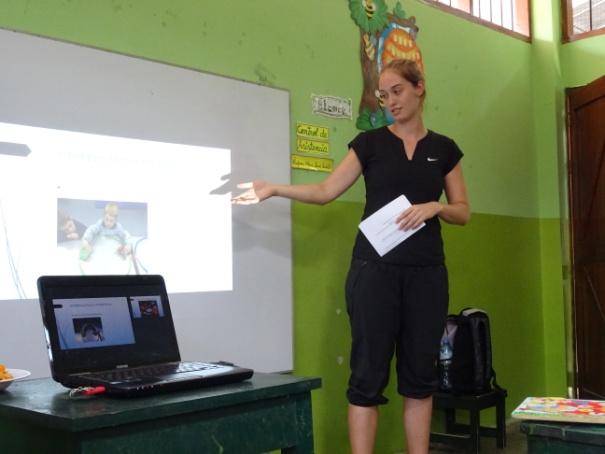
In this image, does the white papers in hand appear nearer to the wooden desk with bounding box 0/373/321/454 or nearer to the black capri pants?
the black capri pants

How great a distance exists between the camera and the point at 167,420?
1165 millimetres

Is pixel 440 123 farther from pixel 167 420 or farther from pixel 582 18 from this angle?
pixel 167 420

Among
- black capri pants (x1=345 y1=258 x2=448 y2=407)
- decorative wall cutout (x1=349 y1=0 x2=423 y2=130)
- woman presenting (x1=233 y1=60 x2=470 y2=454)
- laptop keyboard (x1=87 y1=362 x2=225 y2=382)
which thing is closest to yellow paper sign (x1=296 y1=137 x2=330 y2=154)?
decorative wall cutout (x1=349 y1=0 x2=423 y2=130)

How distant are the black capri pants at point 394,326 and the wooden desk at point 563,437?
2.71ft

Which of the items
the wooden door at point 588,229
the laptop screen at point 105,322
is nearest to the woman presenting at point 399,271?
the laptop screen at point 105,322

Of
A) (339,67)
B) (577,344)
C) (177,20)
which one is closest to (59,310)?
(177,20)

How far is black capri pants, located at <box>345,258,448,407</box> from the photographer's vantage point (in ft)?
7.06

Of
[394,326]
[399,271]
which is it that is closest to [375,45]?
[399,271]

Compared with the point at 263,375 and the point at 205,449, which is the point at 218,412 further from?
the point at 263,375

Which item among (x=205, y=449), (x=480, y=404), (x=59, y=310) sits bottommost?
(x=480, y=404)

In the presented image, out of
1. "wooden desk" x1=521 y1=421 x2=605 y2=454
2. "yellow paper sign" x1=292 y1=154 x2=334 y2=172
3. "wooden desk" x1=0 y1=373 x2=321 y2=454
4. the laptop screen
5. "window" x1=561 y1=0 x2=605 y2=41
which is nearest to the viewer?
"wooden desk" x1=0 y1=373 x2=321 y2=454

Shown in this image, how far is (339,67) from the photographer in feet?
9.74

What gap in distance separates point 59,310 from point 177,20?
1.34 meters

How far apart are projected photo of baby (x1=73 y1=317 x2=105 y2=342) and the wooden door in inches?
119
